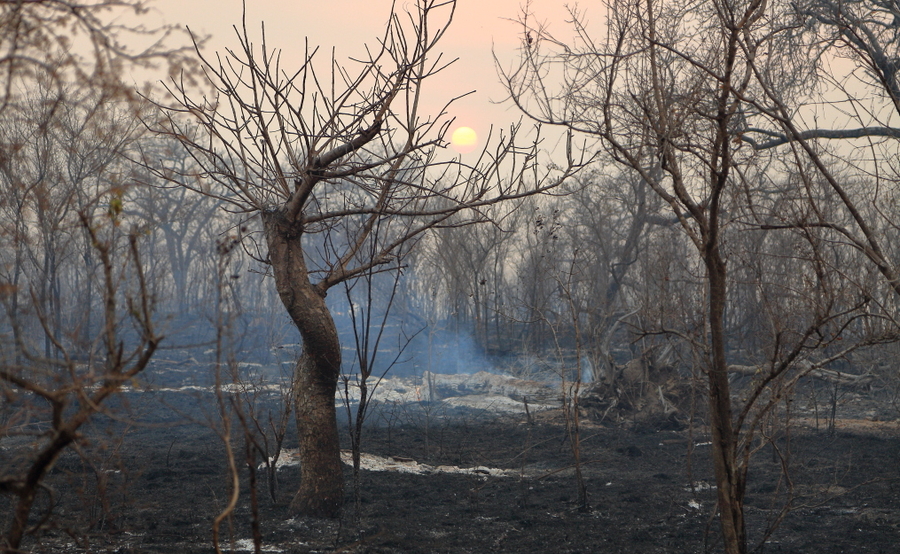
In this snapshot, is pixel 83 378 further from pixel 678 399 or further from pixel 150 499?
pixel 678 399

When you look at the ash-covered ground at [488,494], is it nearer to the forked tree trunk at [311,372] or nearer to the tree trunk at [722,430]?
the forked tree trunk at [311,372]

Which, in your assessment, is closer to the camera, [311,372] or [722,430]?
[722,430]

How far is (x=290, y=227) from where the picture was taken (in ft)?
18.8

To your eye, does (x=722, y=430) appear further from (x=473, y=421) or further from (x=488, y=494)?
(x=473, y=421)

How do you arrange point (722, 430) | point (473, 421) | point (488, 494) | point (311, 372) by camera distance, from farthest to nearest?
1. point (473, 421)
2. point (488, 494)
3. point (311, 372)
4. point (722, 430)

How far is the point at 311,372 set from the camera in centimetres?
597

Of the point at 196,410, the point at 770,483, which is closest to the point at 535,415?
the point at 770,483

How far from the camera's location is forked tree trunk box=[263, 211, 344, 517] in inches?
226

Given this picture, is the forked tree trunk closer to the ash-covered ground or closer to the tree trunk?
the ash-covered ground

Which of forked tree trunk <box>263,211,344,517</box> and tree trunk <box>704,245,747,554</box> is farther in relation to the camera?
forked tree trunk <box>263,211,344,517</box>

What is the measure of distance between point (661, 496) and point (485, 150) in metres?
4.25

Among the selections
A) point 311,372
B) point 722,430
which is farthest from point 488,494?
point 722,430

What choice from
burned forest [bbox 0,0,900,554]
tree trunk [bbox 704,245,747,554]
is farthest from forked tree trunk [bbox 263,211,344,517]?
tree trunk [bbox 704,245,747,554]

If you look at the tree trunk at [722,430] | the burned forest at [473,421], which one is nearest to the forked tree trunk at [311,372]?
the burned forest at [473,421]
